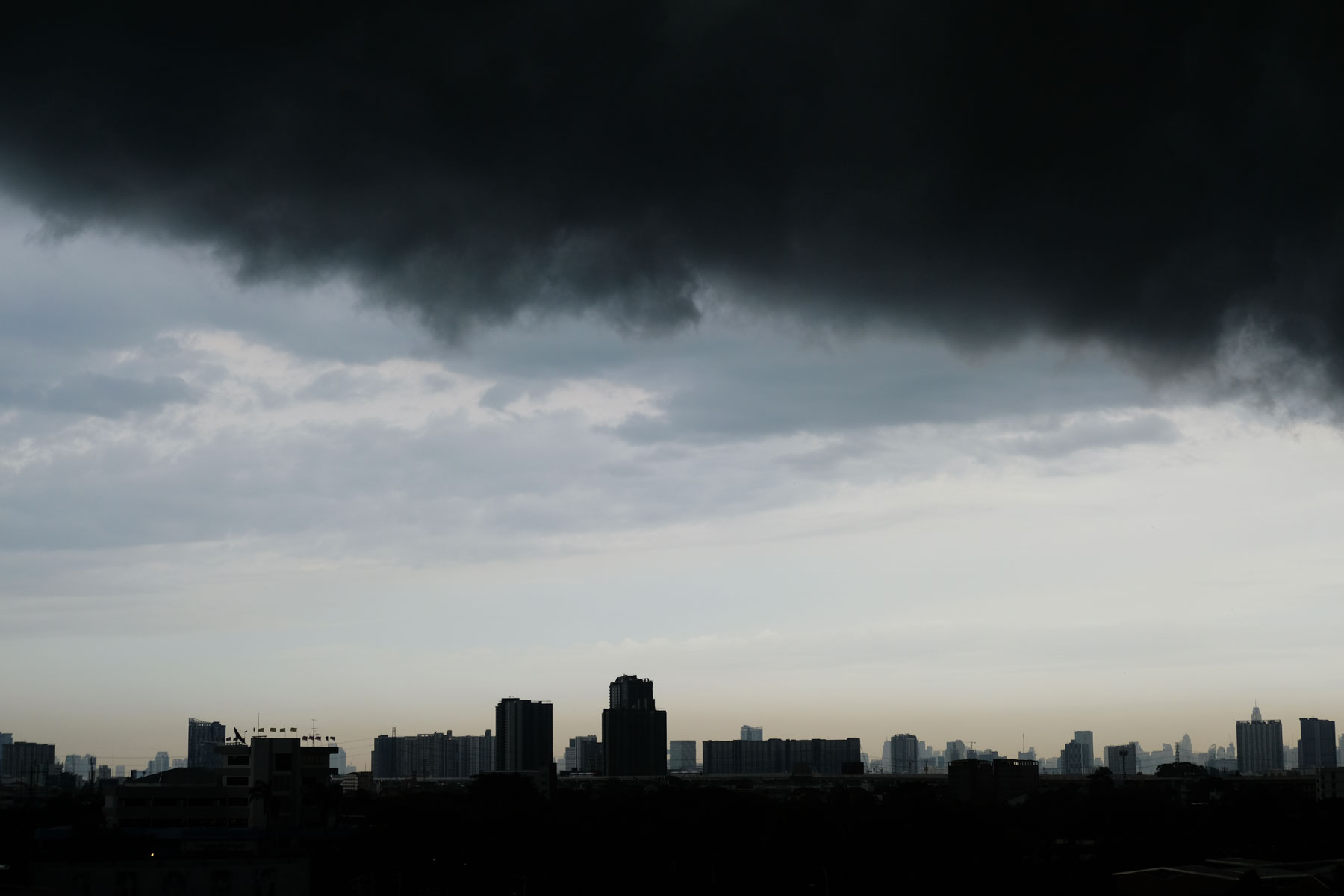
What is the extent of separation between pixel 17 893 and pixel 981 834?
92718 mm

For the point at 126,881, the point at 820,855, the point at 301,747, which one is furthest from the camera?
the point at 301,747

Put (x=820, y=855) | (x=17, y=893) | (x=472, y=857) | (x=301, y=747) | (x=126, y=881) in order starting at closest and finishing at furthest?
1. (x=17, y=893)
2. (x=126, y=881)
3. (x=820, y=855)
4. (x=472, y=857)
5. (x=301, y=747)

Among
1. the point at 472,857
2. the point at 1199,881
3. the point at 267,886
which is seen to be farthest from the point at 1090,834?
the point at 267,886

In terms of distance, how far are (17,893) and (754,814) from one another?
9512 cm

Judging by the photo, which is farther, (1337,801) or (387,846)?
(1337,801)

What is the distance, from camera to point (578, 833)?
13312cm

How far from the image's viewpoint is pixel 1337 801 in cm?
15350

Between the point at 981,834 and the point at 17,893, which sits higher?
the point at 17,893

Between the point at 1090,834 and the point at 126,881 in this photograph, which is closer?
the point at 126,881

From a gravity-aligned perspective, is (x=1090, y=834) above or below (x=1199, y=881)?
below

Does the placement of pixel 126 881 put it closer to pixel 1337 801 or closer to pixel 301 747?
pixel 301 747

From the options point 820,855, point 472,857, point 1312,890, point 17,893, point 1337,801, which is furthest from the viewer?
point 1337,801

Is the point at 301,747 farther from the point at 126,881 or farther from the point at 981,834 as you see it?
the point at 981,834

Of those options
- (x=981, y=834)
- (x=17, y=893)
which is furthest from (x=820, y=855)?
(x=17, y=893)
